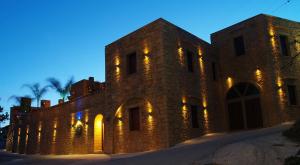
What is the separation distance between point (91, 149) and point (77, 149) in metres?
1.92

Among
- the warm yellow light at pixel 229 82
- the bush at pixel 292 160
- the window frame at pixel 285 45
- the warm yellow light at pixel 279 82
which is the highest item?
the window frame at pixel 285 45

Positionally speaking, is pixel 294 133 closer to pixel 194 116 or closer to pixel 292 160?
pixel 292 160

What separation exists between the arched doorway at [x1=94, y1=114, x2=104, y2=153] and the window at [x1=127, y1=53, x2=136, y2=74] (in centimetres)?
450

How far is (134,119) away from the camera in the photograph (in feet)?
56.0

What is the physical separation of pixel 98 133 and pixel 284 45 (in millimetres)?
14408

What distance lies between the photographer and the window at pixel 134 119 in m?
16.8

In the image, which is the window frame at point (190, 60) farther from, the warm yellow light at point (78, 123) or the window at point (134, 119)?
the warm yellow light at point (78, 123)

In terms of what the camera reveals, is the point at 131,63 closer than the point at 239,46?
Yes

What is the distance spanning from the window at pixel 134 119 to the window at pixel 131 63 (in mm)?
2517

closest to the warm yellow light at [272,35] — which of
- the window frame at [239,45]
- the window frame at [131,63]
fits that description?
the window frame at [239,45]

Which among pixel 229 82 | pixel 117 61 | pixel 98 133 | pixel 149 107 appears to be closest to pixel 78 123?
pixel 98 133

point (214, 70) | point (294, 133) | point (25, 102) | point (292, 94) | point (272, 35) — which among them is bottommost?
point (294, 133)

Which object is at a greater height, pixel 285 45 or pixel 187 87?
pixel 285 45

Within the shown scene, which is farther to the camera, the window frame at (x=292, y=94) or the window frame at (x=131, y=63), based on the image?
the window frame at (x=292, y=94)
